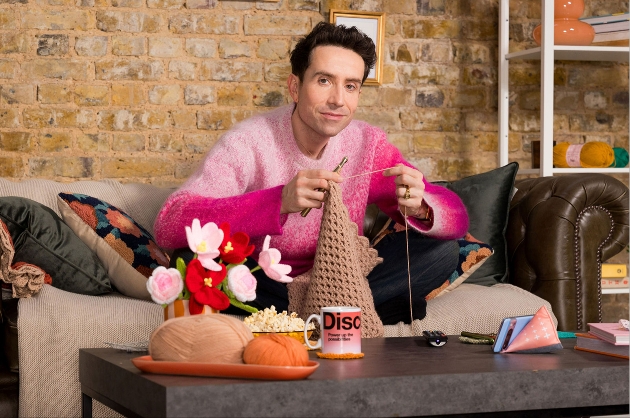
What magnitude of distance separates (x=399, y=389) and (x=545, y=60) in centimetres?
250

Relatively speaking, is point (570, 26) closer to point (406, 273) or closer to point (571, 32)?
point (571, 32)

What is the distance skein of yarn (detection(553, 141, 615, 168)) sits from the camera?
11.7ft

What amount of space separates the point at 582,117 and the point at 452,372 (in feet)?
9.30

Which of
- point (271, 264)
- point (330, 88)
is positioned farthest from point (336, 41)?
point (271, 264)

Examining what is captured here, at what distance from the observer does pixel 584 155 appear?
3.57 m

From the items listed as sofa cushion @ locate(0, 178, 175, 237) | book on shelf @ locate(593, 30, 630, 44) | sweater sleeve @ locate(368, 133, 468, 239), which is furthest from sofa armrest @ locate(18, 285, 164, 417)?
book on shelf @ locate(593, 30, 630, 44)

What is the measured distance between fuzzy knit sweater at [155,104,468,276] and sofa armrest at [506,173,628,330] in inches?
13.8

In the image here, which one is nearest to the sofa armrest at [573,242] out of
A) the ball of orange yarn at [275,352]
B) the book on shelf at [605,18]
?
the book on shelf at [605,18]

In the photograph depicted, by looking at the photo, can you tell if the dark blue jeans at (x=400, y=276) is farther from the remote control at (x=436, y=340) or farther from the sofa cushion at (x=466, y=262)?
the remote control at (x=436, y=340)

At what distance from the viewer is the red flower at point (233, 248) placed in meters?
1.58

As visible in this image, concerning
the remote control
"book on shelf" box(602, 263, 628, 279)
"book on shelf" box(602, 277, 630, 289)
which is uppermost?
the remote control

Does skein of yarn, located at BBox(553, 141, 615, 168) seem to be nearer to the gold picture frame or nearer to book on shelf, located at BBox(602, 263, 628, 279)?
book on shelf, located at BBox(602, 263, 628, 279)

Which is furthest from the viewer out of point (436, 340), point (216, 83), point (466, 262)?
point (216, 83)

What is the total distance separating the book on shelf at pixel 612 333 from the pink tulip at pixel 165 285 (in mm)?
814
